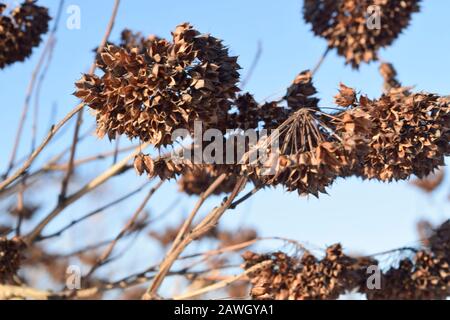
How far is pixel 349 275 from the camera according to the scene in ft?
13.1

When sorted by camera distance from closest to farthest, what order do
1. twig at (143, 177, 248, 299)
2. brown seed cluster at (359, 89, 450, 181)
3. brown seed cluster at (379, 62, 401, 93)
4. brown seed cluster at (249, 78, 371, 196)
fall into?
brown seed cluster at (249, 78, 371, 196)
brown seed cluster at (359, 89, 450, 181)
twig at (143, 177, 248, 299)
brown seed cluster at (379, 62, 401, 93)

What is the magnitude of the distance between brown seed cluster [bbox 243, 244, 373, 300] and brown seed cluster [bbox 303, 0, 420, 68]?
1.81m

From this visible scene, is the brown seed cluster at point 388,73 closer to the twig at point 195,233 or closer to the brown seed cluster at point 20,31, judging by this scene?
the twig at point 195,233

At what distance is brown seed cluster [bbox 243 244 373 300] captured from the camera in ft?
12.4

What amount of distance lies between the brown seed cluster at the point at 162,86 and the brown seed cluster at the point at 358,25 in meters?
2.33

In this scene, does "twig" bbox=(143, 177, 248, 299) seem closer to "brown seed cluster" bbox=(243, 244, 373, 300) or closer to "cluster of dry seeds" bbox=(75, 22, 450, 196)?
"cluster of dry seeds" bbox=(75, 22, 450, 196)

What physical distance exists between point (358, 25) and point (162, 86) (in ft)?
8.84

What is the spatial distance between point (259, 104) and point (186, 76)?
0.64 metres

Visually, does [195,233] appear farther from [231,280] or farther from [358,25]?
[358,25]

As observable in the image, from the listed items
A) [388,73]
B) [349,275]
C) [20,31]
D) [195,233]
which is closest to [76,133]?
[20,31]

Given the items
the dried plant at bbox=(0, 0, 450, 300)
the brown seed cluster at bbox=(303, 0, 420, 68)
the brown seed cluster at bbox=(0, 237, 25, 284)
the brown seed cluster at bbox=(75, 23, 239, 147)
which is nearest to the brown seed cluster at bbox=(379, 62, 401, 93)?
the brown seed cluster at bbox=(303, 0, 420, 68)

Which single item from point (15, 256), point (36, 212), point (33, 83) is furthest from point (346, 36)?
point (36, 212)

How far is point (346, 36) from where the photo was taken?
5.09m
